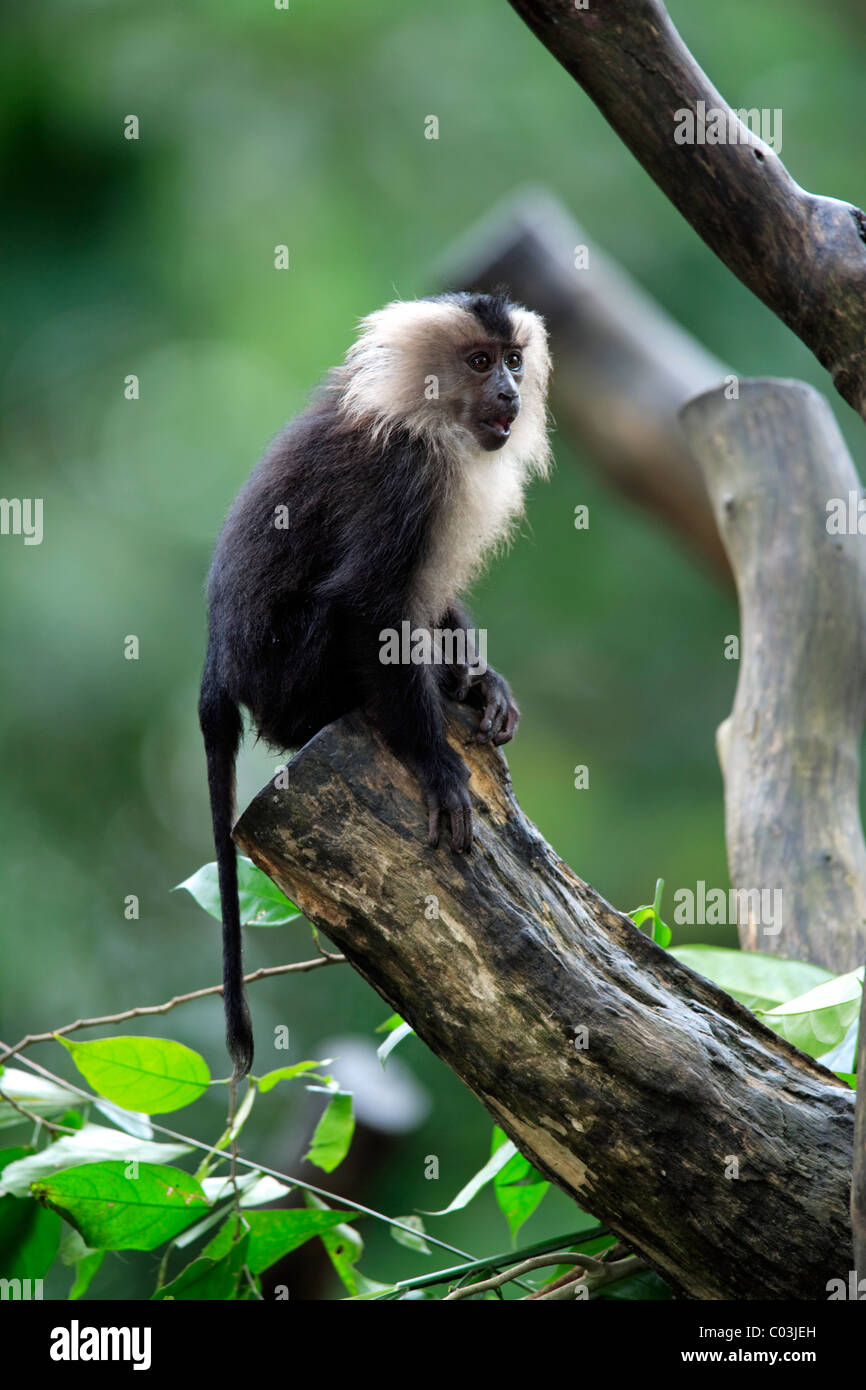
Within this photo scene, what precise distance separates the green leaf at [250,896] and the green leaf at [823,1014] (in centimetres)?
94

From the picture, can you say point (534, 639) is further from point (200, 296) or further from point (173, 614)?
point (200, 296)

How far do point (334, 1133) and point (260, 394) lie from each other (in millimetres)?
6340

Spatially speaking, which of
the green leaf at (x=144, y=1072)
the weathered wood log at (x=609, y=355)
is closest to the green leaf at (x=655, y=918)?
the green leaf at (x=144, y=1072)

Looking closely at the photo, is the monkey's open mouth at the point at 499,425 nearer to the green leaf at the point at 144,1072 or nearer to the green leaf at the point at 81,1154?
the green leaf at the point at 144,1072

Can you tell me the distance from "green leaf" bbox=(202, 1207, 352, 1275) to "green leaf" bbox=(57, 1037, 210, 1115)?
0.25 meters

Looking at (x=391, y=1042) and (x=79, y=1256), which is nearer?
(x=391, y=1042)

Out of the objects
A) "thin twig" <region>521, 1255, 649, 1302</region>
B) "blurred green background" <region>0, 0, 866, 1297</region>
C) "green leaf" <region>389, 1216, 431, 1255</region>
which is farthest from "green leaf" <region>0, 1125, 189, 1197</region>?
"blurred green background" <region>0, 0, 866, 1297</region>

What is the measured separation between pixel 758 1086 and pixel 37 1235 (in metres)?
1.37

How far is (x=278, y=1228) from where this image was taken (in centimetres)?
238

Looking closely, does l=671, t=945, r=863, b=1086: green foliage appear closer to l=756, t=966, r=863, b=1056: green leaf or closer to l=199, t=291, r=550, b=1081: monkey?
l=756, t=966, r=863, b=1056: green leaf

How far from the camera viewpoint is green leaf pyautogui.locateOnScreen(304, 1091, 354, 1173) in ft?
8.55

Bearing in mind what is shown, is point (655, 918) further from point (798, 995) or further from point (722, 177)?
point (722, 177)

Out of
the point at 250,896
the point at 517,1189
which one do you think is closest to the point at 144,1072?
the point at 250,896

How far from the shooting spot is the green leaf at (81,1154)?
2371 millimetres
